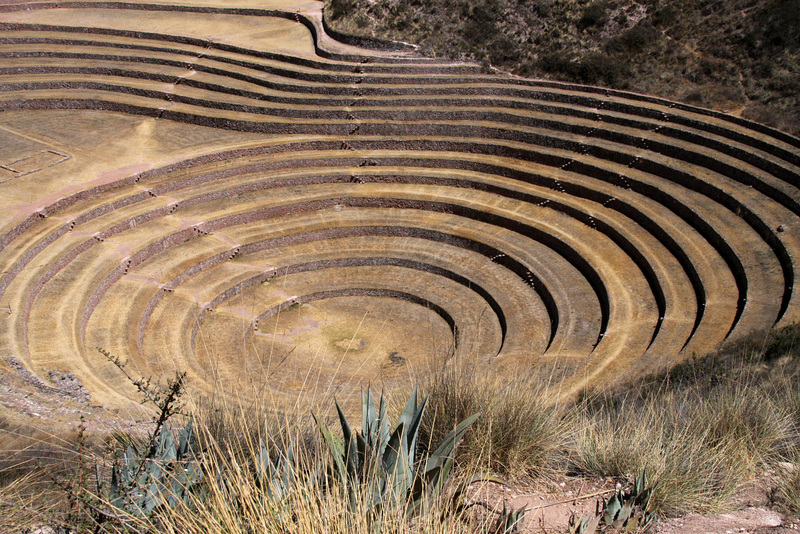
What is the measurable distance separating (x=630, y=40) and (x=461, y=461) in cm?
2576

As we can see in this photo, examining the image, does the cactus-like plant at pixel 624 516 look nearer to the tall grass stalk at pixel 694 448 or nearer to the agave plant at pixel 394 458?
the tall grass stalk at pixel 694 448

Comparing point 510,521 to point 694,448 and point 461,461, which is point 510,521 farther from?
point 694,448

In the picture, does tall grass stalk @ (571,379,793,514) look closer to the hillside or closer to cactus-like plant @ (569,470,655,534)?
cactus-like plant @ (569,470,655,534)

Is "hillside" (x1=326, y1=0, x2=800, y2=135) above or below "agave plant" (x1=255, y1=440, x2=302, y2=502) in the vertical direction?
above

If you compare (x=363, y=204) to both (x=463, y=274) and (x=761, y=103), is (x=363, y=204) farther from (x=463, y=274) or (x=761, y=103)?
(x=761, y=103)

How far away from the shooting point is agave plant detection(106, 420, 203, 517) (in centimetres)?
511

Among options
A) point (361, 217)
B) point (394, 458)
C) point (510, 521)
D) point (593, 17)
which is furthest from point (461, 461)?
point (593, 17)

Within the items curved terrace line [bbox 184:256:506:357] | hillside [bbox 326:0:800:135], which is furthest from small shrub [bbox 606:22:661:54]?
curved terrace line [bbox 184:256:506:357]

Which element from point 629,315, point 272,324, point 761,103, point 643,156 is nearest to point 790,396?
point 629,315

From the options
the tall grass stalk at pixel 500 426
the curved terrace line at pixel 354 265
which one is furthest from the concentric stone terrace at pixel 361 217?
the tall grass stalk at pixel 500 426

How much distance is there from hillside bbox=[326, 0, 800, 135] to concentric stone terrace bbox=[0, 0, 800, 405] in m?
1.42

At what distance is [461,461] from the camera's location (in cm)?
640

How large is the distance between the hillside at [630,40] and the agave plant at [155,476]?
2283 centimetres

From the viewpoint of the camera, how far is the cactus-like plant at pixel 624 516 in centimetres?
573
